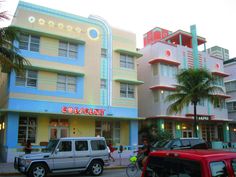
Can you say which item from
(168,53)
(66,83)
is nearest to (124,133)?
(66,83)

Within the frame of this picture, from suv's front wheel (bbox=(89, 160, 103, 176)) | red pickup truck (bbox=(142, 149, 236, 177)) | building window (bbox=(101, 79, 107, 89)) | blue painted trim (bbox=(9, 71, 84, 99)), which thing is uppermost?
building window (bbox=(101, 79, 107, 89))

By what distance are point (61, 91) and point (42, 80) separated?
1.83 metres

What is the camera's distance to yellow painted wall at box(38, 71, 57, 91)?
2284 centimetres

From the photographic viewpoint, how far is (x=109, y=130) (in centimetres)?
2680

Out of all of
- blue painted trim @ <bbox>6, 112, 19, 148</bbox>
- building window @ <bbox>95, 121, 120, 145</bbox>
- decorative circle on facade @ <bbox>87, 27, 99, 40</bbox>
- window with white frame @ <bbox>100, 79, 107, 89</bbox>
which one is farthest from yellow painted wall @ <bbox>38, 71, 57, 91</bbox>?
building window @ <bbox>95, 121, 120, 145</bbox>

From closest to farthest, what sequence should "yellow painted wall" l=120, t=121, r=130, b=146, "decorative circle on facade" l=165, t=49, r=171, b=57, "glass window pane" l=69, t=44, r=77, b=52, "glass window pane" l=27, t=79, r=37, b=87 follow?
"glass window pane" l=27, t=79, r=37, b=87
"glass window pane" l=69, t=44, r=77, b=52
"yellow painted wall" l=120, t=121, r=130, b=146
"decorative circle on facade" l=165, t=49, r=171, b=57

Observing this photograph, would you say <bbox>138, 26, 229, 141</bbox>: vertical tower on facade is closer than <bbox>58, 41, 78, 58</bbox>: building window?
No

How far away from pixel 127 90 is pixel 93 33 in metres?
6.43

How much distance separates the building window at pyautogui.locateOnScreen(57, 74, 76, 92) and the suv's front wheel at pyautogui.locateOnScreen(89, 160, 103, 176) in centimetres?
1079

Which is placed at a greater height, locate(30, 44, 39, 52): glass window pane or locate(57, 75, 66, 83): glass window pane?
locate(30, 44, 39, 52): glass window pane

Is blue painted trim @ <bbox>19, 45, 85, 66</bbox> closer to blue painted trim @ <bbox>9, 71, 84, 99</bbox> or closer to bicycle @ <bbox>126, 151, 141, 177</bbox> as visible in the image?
blue painted trim @ <bbox>9, 71, 84, 99</bbox>

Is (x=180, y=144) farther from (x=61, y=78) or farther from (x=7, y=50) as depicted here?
(x=61, y=78)

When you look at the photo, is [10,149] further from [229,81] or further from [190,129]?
[229,81]

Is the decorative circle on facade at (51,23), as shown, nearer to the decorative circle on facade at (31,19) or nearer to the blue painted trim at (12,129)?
the decorative circle on facade at (31,19)
